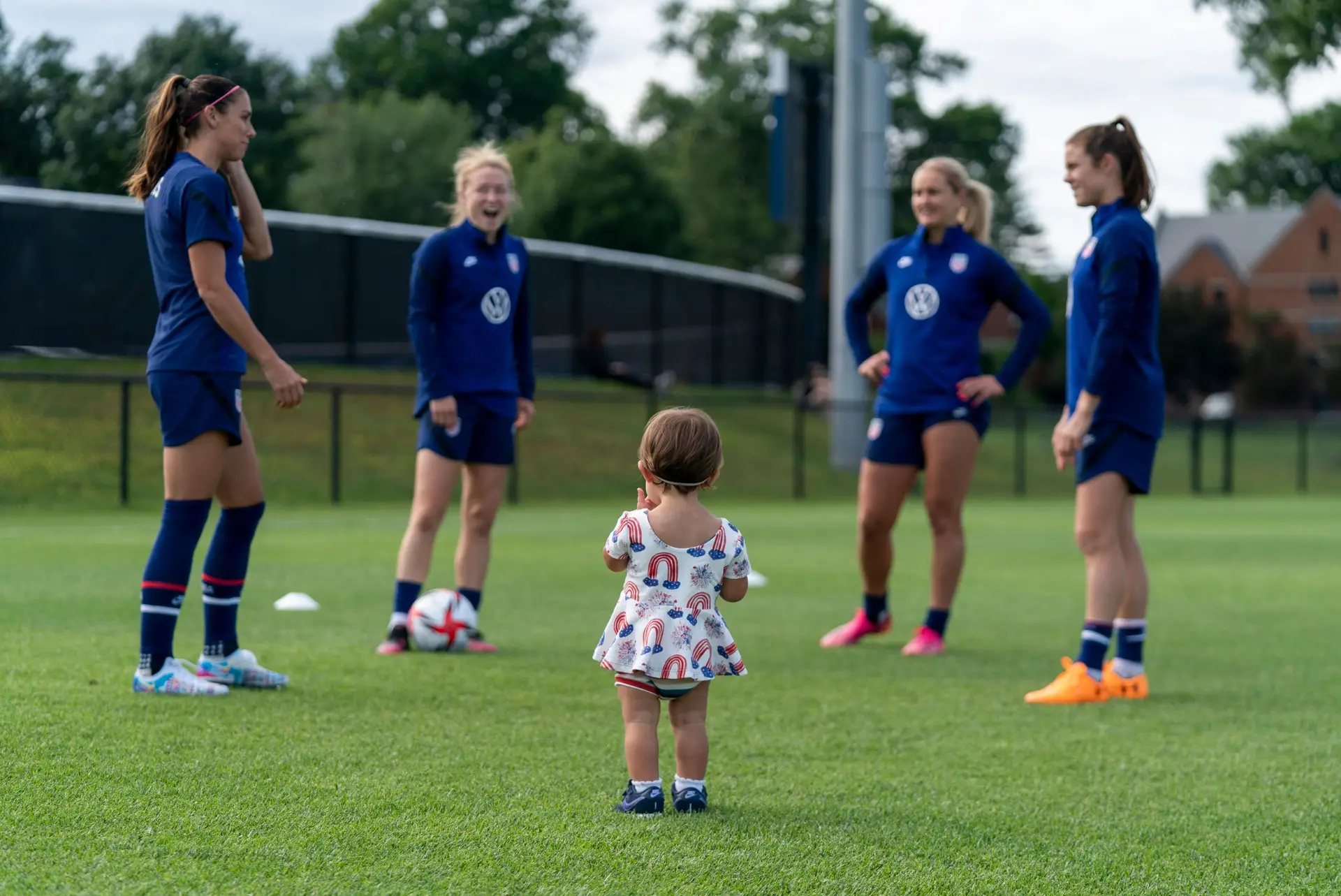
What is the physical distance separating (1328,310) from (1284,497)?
60.5 metres

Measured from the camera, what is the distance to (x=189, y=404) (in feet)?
15.0

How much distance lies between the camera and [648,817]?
133 inches

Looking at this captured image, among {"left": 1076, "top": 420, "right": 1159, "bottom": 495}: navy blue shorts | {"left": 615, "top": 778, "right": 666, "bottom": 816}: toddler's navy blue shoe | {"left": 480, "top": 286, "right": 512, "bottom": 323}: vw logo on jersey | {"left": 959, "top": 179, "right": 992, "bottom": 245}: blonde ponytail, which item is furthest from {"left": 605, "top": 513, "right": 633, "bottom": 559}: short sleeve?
{"left": 959, "top": 179, "right": 992, "bottom": 245}: blonde ponytail

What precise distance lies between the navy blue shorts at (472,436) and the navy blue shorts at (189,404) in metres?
1.60

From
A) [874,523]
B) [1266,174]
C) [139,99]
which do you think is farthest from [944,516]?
[1266,174]

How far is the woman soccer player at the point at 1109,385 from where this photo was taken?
5.39 m

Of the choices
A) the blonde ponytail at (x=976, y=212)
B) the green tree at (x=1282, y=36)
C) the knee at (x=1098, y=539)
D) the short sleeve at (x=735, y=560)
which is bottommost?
the knee at (x=1098, y=539)

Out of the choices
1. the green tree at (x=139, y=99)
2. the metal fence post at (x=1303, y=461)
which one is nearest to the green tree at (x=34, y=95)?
the green tree at (x=139, y=99)

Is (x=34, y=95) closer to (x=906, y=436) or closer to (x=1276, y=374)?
(x=906, y=436)

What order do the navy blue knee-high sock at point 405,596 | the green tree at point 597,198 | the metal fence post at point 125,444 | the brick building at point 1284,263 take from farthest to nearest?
the brick building at point 1284,263, the green tree at point 597,198, the metal fence post at point 125,444, the navy blue knee-high sock at point 405,596

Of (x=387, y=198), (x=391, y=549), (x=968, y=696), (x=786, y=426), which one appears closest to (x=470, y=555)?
(x=968, y=696)

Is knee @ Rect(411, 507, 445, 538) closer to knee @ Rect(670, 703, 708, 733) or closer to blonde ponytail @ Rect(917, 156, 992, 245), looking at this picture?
blonde ponytail @ Rect(917, 156, 992, 245)

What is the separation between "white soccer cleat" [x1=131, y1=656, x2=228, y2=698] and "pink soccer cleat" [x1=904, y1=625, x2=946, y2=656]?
307 centimetres

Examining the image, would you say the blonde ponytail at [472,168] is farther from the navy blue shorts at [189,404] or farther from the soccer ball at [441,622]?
the navy blue shorts at [189,404]
